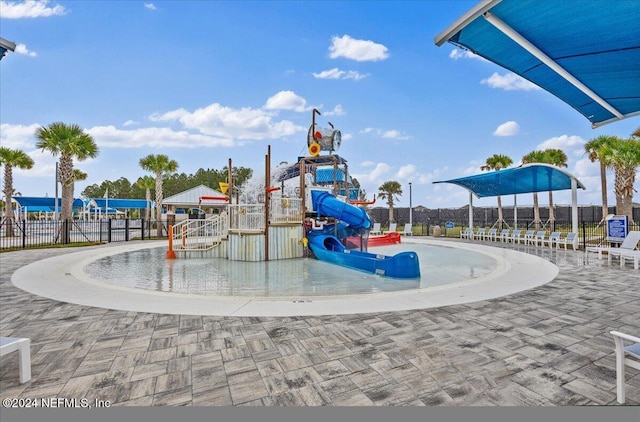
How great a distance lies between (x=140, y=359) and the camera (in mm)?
3613

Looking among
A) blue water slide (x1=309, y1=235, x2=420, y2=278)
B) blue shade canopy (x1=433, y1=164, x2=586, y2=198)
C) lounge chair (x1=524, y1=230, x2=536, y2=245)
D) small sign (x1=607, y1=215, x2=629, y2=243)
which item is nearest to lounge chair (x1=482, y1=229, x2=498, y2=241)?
lounge chair (x1=524, y1=230, x2=536, y2=245)

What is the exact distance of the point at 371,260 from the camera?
10.1 meters

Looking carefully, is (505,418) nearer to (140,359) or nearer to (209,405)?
(209,405)

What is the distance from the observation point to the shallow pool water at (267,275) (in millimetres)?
7777

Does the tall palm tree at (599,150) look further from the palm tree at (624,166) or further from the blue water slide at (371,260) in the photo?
the blue water slide at (371,260)

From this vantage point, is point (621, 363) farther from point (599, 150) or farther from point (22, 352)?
point (599, 150)

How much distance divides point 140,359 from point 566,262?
12.5 m

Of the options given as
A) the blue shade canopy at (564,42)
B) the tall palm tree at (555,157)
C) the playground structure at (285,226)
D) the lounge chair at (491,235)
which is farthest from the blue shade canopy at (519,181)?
the blue shade canopy at (564,42)

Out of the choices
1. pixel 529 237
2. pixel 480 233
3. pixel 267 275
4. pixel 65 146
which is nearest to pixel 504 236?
pixel 480 233

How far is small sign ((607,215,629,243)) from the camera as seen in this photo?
1259 centimetres

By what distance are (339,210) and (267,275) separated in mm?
4925

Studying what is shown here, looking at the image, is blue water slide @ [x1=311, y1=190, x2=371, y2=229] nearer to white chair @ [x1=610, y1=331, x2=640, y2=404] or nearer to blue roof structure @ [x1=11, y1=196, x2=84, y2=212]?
white chair @ [x1=610, y1=331, x2=640, y2=404]

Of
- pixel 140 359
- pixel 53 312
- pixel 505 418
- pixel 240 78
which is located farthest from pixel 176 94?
pixel 505 418

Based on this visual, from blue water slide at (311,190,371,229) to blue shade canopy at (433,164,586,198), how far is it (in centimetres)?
789
